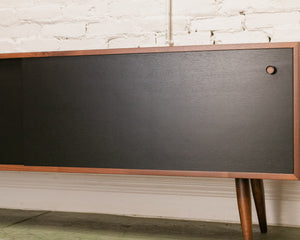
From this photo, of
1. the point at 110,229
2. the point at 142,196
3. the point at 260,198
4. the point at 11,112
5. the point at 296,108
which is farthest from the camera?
the point at 142,196

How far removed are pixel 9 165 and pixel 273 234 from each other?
97cm

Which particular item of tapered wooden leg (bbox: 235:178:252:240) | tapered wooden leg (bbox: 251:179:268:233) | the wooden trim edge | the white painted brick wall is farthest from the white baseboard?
the wooden trim edge

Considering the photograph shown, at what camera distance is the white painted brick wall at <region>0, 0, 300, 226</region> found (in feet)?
5.11

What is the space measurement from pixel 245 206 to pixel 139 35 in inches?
36.3

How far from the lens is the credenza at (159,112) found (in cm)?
102

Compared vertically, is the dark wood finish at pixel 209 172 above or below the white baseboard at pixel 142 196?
above

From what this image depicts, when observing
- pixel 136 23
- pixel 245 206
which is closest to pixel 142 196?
pixel 245 206

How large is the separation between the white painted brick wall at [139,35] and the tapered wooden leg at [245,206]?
463 millimetres

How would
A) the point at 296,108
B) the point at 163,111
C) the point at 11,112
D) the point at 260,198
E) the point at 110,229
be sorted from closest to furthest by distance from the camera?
the point at 296,108 < the point at 163,111 < the point at 11,112 < the point at 260,198 < the point at 110,229

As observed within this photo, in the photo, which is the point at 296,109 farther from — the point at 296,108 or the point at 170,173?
the point at 170,173

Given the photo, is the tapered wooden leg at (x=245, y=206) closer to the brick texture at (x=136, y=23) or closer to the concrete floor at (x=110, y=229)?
the concrete floor at (x=110, y=229)

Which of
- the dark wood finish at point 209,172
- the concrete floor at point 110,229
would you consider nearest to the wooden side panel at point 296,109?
the dark wood finish at point 209,172

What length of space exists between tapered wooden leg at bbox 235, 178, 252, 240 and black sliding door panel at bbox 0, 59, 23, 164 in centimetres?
70

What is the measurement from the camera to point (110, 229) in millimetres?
1459
